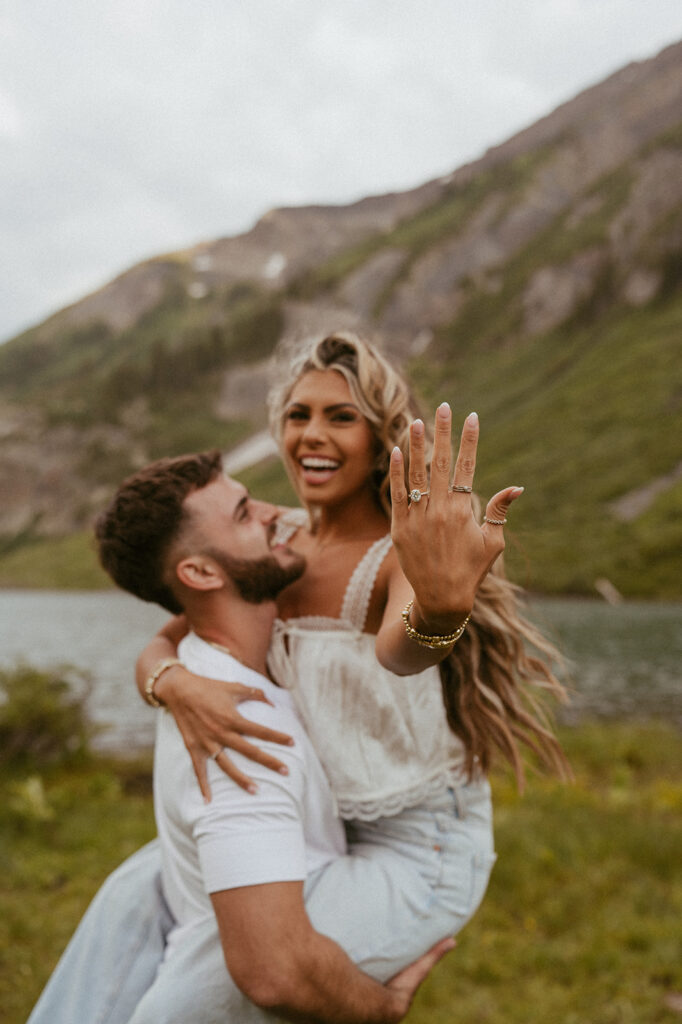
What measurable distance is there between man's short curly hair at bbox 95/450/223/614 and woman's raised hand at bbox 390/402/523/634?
1547 millimetres

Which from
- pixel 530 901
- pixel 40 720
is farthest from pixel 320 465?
pixel 40 720

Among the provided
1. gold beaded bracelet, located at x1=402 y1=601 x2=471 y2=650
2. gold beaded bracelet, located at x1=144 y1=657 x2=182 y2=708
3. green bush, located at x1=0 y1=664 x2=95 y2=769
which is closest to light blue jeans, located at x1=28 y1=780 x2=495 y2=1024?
gold beaded bracelet, located at x1=144 y1=657 x2=182 y2=708

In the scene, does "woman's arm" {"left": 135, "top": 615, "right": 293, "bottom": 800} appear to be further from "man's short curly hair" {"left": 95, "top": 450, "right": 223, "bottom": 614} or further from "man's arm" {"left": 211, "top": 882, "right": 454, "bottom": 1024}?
"man's short curly hair" {"left": 95, "top": 450, "right": 223, "bottom": 614}

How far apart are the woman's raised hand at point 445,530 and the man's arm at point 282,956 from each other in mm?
1261

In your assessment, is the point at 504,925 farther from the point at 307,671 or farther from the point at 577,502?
the point at 577,502

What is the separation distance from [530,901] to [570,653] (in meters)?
25.6

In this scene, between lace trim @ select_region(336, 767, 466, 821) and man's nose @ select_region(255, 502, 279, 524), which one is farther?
man's nose @ select_region(255, 502, 279, 524)

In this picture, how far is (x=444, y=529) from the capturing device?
2406 mm

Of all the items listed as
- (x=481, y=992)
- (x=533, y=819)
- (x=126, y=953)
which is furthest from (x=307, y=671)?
(x=533, y=819)

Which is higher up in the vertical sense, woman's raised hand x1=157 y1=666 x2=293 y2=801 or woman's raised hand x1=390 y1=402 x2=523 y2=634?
woman's raised hand x1=390 y1=402 x2=523 y2=634

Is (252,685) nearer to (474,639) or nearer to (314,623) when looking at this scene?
(314,623)

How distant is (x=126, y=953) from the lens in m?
3.51

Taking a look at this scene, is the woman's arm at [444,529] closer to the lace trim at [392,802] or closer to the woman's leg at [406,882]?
the lace trim at [392,802]

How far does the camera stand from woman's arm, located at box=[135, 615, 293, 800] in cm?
304
